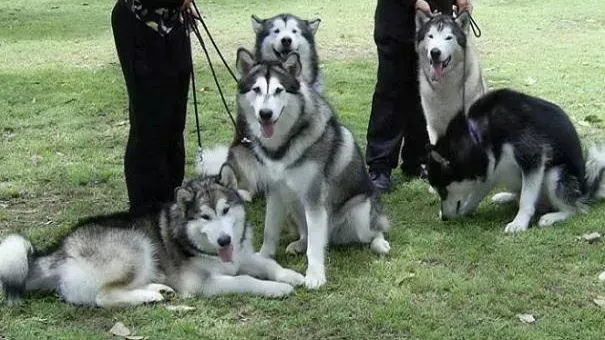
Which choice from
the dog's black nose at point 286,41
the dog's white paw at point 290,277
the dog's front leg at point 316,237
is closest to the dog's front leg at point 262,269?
the dog's white paw at point 290,277

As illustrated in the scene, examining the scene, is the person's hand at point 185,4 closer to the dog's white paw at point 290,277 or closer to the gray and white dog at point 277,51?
the gray and white dog at point 277,51

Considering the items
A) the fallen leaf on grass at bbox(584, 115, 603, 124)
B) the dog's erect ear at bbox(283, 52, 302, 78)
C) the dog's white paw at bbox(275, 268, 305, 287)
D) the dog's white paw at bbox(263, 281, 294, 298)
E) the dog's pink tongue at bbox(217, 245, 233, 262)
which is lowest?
the fallen leaf on grass at bbox(584, 115, 603, 124)

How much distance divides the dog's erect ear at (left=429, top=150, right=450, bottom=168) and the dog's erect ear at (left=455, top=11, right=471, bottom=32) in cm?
108

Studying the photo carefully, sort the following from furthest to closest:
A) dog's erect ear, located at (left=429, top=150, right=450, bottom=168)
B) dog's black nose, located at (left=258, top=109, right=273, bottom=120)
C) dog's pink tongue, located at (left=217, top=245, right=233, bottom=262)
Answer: dog's erect ear, located at (left=429, top=150, right=450, bottom=168)
dog's black nose, located at (left=258, top=109, right=273, bottom=120)
dog's pink tongue, located at (left=217, top=245, right=233, bottom=262)

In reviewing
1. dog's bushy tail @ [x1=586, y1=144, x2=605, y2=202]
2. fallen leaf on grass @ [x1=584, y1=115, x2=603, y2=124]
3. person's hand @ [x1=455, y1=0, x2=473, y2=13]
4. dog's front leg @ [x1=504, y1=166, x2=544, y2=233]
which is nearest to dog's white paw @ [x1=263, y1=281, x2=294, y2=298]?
dog's front leg @ [x1=504, y1=166, x2=544, y2=233]

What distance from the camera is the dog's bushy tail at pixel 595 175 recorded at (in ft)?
17.4

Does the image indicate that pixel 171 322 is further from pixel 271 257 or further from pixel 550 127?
pixel 550 127

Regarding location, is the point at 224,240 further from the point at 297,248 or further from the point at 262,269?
the point at 297,248

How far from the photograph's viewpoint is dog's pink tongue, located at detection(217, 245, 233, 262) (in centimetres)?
401

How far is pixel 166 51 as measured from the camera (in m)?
4.41

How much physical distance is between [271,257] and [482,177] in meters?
1.53

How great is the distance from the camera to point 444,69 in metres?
5.81

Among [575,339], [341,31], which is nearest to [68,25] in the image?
[341,31]

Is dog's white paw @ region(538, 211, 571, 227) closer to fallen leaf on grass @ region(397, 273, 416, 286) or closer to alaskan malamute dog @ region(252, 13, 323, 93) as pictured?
fallen leaf on grass @ region(397, 273, 416, 286)
